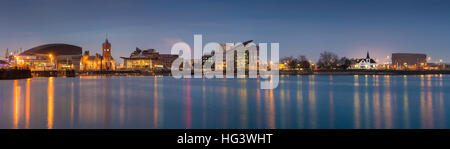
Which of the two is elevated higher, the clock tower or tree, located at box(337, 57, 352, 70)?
the clock tower

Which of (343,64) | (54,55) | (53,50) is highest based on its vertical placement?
(53,50)

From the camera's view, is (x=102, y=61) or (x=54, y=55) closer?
(x=54, y=55)

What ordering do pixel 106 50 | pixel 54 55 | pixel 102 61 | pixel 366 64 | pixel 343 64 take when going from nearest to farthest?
pixel 343 64, pixel 54 55, pixel 102 61, pixel 106 50, pixel 366 64

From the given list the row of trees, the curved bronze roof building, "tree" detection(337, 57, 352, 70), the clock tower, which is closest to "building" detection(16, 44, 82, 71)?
the curved bronze roof building

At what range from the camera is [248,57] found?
174000 mm

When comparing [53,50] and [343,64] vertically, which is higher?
[53,50]

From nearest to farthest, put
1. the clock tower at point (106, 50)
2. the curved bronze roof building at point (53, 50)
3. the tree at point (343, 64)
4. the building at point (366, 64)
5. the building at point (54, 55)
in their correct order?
the tree at point (343, 64), the building at point (54, 55), the curved bronze roof building at point (53, 50), the clock tower at point (106, 50), the building at point (366, 64)

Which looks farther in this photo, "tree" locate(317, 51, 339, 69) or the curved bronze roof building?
the curved bronze roof building

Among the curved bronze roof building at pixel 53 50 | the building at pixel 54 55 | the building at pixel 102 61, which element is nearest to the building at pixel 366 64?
the building at pixel 102 61

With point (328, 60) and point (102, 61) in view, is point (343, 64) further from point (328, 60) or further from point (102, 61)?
point (102, 61)

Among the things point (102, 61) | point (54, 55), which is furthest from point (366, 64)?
point (54, 55)

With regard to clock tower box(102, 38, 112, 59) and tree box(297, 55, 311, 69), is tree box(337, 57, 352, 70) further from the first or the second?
clock tower box(102, 38, 112, 59)

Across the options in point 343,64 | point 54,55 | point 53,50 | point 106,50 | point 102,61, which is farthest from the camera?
point 106,50

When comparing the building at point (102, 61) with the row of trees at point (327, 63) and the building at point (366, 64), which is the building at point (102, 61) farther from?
the building at point (366, 64)
